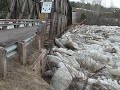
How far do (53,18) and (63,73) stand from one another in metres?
10.1

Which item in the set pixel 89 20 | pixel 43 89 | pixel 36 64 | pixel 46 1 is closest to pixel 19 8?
pixel 46 1

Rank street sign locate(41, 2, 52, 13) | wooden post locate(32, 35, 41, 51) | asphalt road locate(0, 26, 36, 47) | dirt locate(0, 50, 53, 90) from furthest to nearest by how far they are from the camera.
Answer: street sign locate(41, 2, 52, 13) < wooden post locate(32, 35, 41, 51) < asphalt road locate(0, 26, 36, 47) < dirt locate(0, 50, 53, 90)

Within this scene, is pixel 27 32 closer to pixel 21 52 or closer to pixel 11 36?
pixel 11 36

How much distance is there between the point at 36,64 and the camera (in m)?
8.94

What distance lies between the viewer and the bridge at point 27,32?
781 centimetres

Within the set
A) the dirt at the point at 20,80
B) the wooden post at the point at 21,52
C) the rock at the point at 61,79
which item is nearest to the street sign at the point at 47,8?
the rock at the point at 61,79

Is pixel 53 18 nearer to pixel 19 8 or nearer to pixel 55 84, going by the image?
pixel 19 8

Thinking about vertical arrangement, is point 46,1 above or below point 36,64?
above

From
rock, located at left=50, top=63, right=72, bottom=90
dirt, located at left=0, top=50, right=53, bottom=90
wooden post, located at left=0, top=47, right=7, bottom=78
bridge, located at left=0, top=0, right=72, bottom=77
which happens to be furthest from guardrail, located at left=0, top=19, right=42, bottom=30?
wooden post, located at left=0, top=47, right=7, bottom=78

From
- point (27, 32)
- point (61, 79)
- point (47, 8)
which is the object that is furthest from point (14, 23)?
point (61, 79)

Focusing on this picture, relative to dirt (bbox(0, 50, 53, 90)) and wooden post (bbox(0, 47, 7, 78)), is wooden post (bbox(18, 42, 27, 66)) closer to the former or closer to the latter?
dirt (bbox(0, 50, 53, 90))

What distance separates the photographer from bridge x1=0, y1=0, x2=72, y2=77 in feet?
25.6

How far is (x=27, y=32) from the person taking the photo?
17953 millimetres

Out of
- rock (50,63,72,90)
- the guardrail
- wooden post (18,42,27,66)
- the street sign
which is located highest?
the street sign
